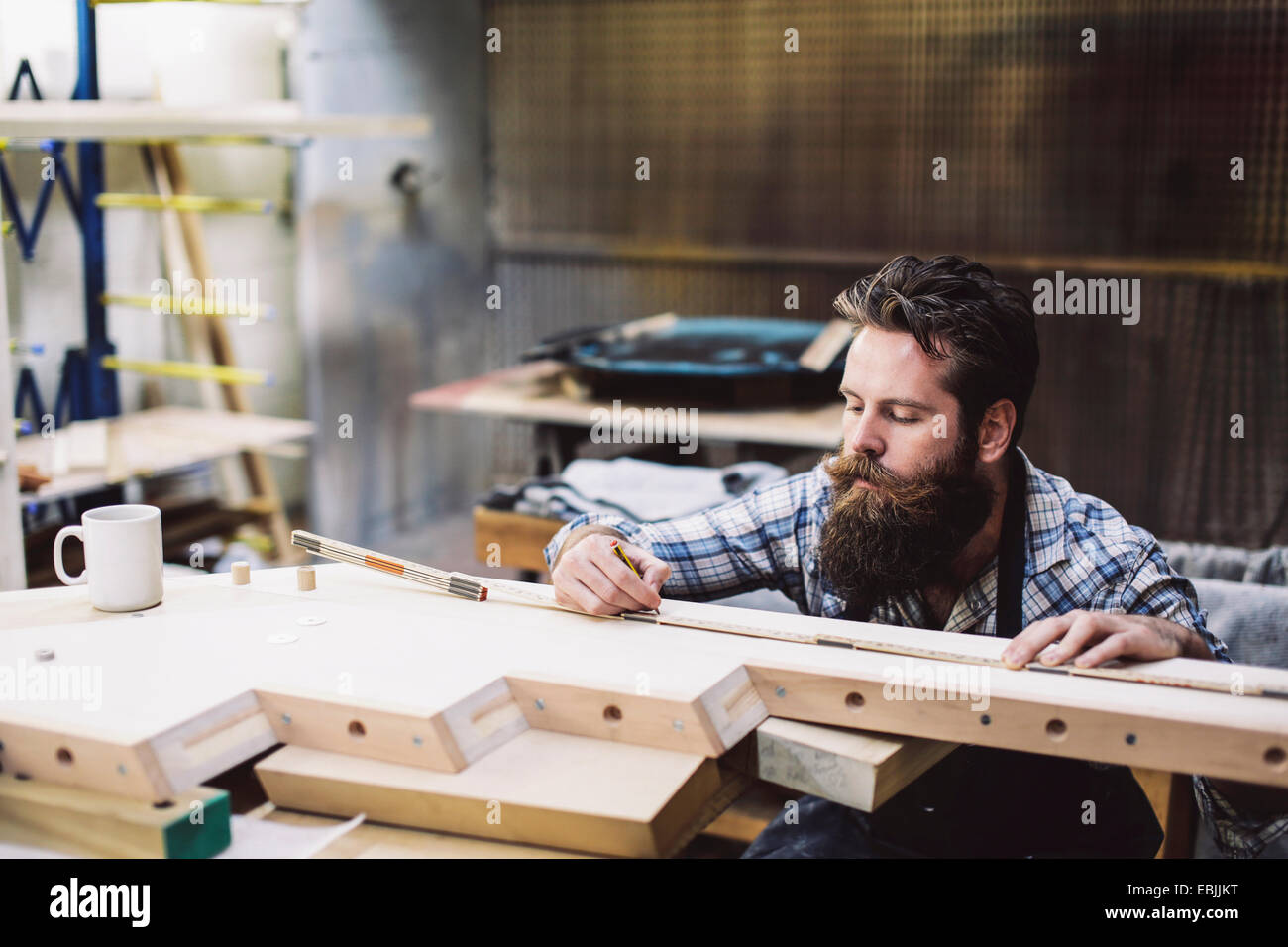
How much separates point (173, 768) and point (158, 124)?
1650 mm

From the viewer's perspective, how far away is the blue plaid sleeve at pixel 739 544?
1.84m

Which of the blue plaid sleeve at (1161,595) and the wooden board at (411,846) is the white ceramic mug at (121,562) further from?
the blue plaid sleeve at (1161,595)

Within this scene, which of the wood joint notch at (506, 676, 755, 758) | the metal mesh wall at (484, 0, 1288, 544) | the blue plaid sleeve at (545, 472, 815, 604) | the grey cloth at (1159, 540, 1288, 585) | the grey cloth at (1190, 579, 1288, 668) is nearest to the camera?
the wood joint notch at (506, 676, 755, 758)

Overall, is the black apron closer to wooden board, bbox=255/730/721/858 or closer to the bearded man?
the bearded man

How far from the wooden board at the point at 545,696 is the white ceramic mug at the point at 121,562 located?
0.05 meters

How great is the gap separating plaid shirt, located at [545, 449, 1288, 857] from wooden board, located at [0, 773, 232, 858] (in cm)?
73

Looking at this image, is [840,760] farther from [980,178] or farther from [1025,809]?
[980,178]

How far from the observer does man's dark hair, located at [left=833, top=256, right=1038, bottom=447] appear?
5.37 ft

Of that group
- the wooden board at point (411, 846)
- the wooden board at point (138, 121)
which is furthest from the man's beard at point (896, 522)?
the wooden board at point (138, 121)

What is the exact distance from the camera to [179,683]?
1.24 meters

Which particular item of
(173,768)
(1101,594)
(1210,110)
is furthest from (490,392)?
(1210,110)

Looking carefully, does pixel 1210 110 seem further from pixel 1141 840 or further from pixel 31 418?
pixel 31 418

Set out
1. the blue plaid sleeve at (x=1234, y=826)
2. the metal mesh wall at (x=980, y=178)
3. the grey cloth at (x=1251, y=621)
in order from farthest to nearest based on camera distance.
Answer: the metal mesh wall at (x=980, y=178) → the grey cloth at (x=1251, y=621) → the blue plaid sleeve at (x=1234, y=826)

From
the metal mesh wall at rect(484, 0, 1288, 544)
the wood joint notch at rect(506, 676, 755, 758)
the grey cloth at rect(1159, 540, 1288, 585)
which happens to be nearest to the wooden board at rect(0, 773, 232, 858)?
the wood joint notch at rect(506, 676, 755, 758)
